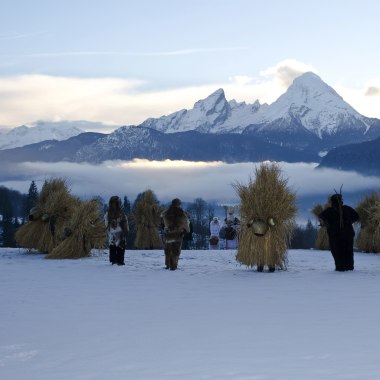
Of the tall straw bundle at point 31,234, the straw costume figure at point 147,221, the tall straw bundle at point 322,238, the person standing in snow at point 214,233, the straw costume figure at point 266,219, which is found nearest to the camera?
the straw costume figure at point 266,219

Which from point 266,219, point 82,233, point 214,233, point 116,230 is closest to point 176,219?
point 116,230

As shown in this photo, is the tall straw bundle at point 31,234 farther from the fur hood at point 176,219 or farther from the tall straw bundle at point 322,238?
the tall straw bundle at point 322,238

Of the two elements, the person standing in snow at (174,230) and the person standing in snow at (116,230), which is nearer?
the person standing in snow at (174,230)

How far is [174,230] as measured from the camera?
562 inches

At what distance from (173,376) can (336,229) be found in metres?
8.76

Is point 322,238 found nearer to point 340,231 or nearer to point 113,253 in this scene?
point 340,231

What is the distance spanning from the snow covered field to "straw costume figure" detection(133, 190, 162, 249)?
31.7 ft

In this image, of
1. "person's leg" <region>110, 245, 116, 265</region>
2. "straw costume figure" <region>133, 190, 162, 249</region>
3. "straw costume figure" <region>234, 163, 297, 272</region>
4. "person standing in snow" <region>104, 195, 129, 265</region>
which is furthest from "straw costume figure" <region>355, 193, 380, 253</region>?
"person's leg" <region>110, 245, 116, 265</region>

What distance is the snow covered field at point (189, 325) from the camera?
17.5 feet

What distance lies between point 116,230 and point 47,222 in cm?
291

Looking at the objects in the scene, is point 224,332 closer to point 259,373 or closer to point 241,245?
point 259,373

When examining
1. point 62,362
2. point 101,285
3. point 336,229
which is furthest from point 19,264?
point 62,362

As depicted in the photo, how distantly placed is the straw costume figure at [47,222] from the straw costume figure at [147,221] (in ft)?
17.1

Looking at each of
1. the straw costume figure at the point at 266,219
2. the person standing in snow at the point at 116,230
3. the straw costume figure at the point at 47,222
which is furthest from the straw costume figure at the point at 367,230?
the straw costume figure at the point at 47,222
